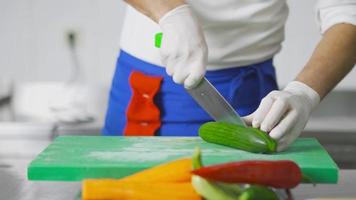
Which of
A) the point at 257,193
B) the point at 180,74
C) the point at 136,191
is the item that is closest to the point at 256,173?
the point at 257,193

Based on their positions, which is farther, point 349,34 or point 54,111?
Result: point 54,111

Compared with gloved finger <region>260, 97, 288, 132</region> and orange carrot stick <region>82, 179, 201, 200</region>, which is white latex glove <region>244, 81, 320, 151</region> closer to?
gloved finger <region>260, 97, 288, 132</region>

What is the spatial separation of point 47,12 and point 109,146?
152 cm

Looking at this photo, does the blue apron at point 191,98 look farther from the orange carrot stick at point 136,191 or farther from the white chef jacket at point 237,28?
the orange carrot stick at point 136,191

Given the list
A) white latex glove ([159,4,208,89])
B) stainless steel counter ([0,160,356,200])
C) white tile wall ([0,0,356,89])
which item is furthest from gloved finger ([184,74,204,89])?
white tile wall ([0,0,356,89])

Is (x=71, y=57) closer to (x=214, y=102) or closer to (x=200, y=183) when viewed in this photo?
(x=214, y=102)

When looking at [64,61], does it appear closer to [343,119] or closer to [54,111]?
[54,111]

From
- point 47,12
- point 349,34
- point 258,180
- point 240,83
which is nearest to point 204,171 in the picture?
point 258,180

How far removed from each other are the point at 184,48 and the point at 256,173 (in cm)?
38

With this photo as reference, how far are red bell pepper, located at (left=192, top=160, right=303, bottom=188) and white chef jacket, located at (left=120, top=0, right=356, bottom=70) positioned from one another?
1.62 ft

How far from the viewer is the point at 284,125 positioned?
112 centimetres

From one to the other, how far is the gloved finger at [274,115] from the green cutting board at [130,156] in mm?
57

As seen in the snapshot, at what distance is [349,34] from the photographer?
1309mm

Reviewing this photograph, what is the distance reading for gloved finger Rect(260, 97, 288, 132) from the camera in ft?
3.67
